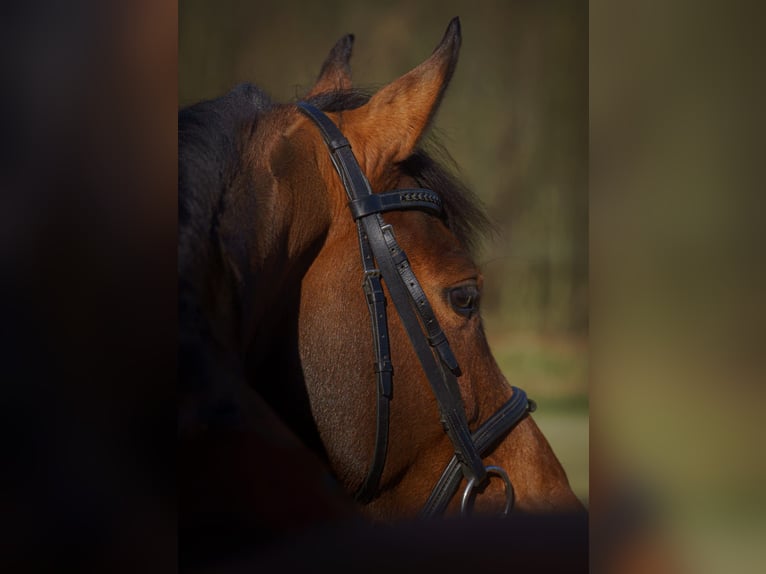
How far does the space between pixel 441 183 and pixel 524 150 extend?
1.41ft

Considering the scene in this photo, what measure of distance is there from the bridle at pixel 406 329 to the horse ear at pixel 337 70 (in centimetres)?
22

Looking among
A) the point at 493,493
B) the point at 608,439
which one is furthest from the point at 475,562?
the point at 608,439

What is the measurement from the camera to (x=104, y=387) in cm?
51

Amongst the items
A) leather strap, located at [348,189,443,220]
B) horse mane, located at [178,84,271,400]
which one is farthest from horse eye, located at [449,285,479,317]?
horse mane, located at [178,84,271,400]

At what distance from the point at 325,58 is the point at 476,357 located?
0.63m

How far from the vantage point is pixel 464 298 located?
0.97 metres

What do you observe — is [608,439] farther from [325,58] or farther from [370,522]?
[325,58]

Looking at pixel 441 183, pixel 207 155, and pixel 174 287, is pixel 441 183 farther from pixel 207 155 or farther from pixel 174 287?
pixel 174 287

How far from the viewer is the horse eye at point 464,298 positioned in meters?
0.96

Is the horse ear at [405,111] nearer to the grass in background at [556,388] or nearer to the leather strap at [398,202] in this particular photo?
the leather strap at [398,202]

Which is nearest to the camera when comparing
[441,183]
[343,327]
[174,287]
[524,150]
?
[174,287]

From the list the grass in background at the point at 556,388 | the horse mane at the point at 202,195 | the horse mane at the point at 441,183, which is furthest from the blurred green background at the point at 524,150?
the horse mane at the point at 202,195

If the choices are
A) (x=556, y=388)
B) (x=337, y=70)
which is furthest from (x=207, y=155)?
(x=556, y=388)

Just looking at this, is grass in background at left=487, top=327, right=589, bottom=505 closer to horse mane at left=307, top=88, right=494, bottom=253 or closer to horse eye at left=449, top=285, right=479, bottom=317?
horse mane at left=307, top=88, right=494, bottom=253
